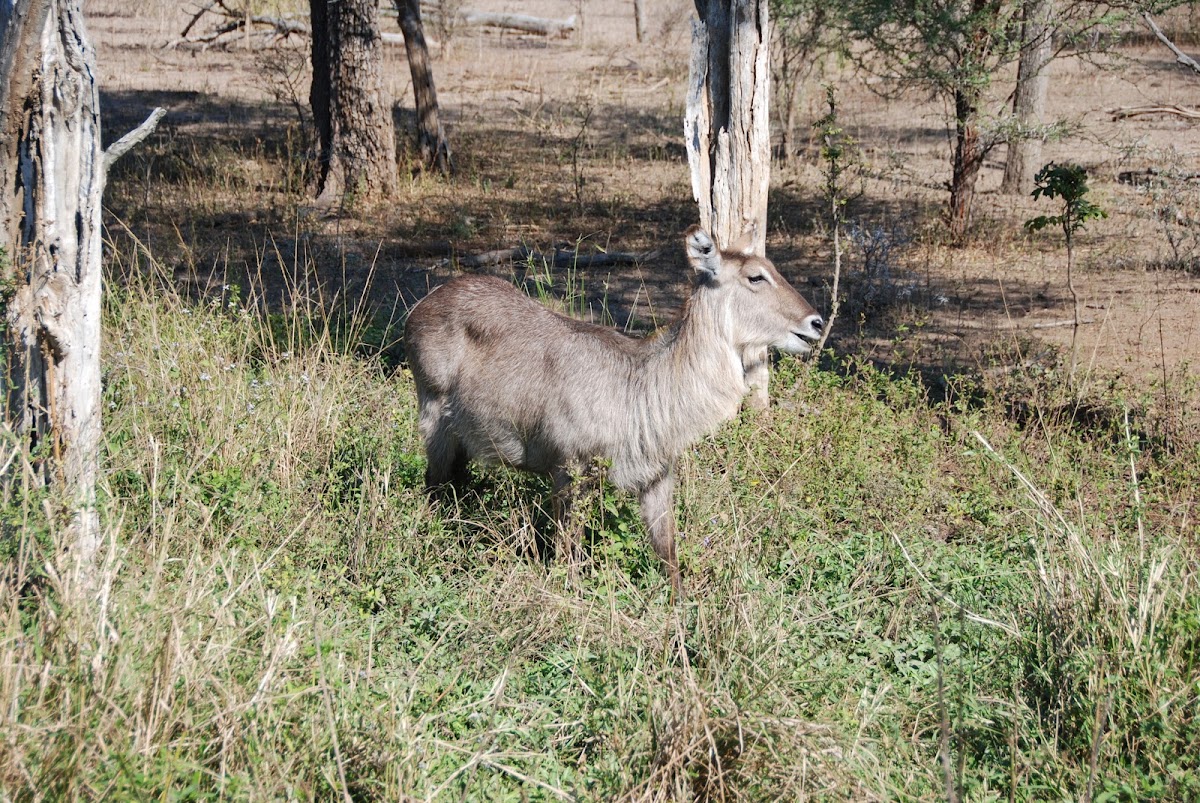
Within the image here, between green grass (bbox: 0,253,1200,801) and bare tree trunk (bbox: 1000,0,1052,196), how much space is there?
370 cm

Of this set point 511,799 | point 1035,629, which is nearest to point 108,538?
point 511,799

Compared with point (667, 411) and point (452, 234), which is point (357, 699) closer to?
point (667, 411)

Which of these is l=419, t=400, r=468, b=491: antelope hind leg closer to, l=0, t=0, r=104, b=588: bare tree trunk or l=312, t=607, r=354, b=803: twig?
l=0, t=0, r=104, b=588: bare tree trunk

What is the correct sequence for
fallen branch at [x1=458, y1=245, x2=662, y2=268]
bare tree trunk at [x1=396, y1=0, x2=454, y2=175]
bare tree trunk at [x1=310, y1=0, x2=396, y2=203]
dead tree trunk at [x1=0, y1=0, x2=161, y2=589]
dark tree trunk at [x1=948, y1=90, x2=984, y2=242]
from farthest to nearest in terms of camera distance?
bare tree trunk at [x1=396, y1=0, x2=454, y2=175] → bare tree trunk at [x1=310, y1=0, x2=396, y2=203] → dark tree trunk at [x1=948, y1=90, x2=984, y2=242] → fallen branch at [x1=458, y1=245, x2=662, y2=268] → dead tree trunk at [x1=0, y1=0, x2=161, y2=589]

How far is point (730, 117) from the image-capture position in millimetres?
5215

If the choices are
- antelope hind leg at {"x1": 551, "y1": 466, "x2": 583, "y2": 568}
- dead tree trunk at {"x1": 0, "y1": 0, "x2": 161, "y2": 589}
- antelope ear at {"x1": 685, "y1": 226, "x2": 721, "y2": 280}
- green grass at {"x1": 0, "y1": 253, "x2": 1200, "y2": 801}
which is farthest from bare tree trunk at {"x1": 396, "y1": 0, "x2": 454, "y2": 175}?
dead tree trunk at {"x1": 0, "y1": 0, "x2": 161, "y2": 589}

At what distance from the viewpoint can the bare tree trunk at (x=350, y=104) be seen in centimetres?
903

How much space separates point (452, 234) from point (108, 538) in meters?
5.36

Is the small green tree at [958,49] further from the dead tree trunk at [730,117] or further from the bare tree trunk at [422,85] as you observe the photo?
the bare tree trunk at [422,85]

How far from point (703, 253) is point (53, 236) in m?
2.19

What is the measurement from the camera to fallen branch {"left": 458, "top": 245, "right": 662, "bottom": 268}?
784cm

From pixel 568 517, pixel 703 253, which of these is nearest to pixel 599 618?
pixel 568 517

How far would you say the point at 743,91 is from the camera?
5.16m

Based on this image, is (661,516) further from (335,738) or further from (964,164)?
(964,164)
